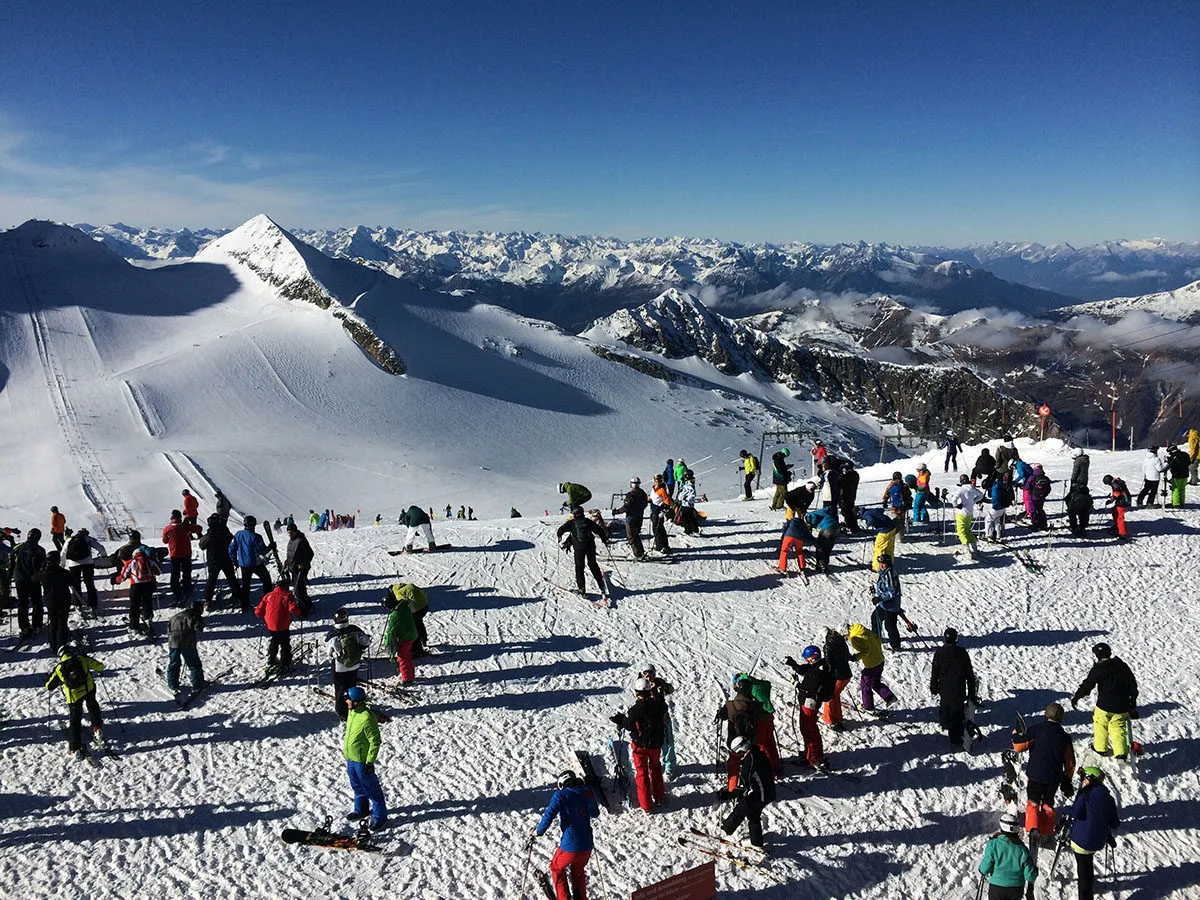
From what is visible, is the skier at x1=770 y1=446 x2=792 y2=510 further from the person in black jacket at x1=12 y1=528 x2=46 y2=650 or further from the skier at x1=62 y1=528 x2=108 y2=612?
the person in black jacket at x1=12 y1=528 x2=46 y2=650

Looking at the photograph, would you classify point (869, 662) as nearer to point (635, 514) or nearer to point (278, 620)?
point (635, 514)

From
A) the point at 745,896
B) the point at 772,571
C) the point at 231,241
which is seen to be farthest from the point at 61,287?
the point at 745,896

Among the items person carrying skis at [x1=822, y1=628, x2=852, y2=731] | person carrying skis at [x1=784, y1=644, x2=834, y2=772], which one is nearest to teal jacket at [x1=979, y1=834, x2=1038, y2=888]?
person carrying skis at [x1=784, y1=644, x2=834, y2=772]

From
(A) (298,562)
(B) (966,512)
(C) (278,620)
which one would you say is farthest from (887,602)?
(A) (298,562)

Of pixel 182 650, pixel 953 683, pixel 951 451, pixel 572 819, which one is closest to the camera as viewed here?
A: pixel 572 819

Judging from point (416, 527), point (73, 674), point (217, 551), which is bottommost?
point (73, 674)

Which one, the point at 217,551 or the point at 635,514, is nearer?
the point at 217,551
